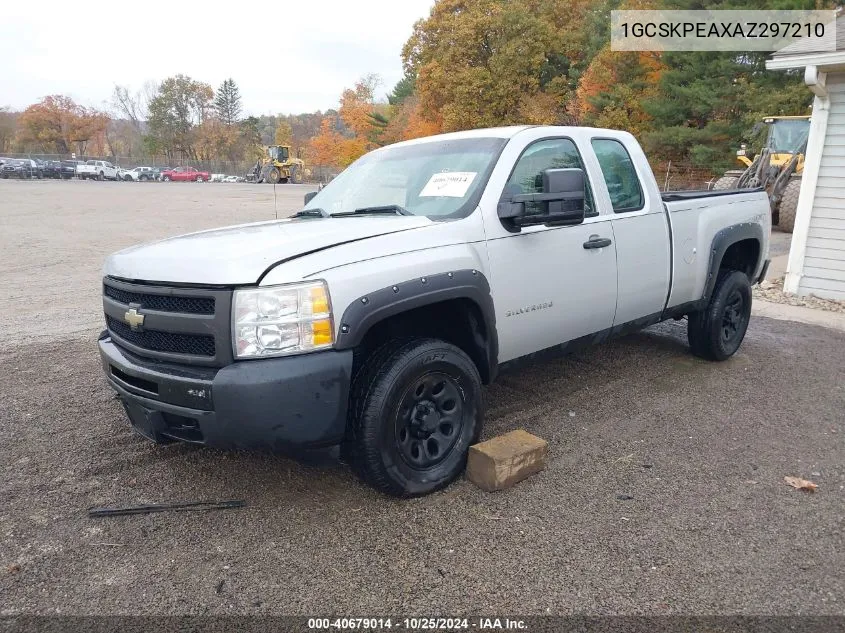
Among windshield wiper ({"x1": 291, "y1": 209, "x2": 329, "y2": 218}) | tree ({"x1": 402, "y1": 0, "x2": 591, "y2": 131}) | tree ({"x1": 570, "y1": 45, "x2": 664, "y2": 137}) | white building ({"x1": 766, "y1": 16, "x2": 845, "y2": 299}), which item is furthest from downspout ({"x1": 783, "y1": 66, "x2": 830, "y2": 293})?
tree ({"x1": 402, "y1": 0, "x2": 591, "y2": 131})

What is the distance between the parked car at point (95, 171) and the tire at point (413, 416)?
215ft

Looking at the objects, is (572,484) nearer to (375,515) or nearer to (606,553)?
(606,553)

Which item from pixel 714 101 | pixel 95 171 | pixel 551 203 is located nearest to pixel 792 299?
pixel 551 203

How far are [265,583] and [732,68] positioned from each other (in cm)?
2817

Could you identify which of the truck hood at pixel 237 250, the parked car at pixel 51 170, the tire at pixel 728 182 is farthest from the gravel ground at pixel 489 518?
the parked car at pixel 51 170

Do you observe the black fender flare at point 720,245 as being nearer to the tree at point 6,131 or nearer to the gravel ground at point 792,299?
the gravel ground at point 792,299

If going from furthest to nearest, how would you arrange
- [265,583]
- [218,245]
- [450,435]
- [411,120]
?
[411,120]
[450,435]
[218,245]
[265,583]

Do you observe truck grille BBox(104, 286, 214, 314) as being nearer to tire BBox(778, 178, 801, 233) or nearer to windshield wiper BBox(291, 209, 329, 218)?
windshield wiper BBox(291, 209, 329, 218)

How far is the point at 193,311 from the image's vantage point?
2.84 metres

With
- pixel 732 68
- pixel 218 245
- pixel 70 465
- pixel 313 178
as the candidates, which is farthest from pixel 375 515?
pixel 313 178

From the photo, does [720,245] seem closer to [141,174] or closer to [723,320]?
[723,320]

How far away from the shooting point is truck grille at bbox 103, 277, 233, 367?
2.75m

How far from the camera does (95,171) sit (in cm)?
5956

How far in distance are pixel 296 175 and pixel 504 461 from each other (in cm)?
5636
